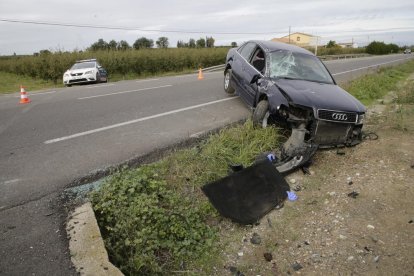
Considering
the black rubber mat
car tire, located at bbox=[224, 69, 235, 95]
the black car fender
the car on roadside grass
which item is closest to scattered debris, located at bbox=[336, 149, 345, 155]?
the black car fender

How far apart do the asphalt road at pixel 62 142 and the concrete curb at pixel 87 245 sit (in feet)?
0.27

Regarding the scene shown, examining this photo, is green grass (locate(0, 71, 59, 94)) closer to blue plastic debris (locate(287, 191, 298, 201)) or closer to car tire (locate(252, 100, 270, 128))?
car tire (locate(252, 100, 270, 128))

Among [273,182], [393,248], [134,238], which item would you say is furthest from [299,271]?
[134,238]

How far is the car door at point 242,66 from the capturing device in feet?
24.5

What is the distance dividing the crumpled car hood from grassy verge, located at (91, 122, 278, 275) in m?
1.41

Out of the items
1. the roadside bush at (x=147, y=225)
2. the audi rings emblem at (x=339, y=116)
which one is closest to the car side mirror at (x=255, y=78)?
the audi rings emblem at (x=339, y=116)

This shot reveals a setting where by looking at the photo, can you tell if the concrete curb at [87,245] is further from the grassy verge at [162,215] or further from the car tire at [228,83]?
the car tire at [228,83]

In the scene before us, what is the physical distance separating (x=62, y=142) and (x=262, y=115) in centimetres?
353

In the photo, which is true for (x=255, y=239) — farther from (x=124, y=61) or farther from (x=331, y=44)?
(x=331, y=44)

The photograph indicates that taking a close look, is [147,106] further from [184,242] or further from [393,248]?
[393,248]

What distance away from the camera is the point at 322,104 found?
514 cm

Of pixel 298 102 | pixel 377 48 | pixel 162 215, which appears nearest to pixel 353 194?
pixel 298 102

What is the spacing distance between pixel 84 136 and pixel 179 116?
2282mm

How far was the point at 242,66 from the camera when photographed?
8.02m
